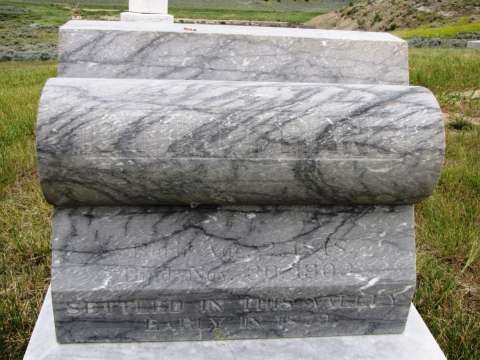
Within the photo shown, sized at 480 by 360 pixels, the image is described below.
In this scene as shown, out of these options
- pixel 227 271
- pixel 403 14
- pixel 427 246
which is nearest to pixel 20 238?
pixel 227 271

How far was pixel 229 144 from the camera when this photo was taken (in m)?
1.58

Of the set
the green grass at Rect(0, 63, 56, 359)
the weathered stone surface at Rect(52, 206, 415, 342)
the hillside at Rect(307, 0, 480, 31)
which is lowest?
the hillside at Rect(307, 0, 480, 31)

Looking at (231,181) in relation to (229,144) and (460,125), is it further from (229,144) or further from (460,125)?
(460,125)

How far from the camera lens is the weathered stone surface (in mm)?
1737

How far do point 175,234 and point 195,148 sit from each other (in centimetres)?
35

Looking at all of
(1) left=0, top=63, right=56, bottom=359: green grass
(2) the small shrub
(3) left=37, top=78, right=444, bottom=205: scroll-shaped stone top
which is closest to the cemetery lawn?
(1) left=0, top=63, right=56, bottom=359: green grass

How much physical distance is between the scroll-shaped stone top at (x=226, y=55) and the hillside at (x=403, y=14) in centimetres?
2519

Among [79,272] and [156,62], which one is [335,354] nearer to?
[79,272]

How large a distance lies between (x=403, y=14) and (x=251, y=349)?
109ft

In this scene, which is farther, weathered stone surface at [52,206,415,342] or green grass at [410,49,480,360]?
green grass at [410,49,480,360]

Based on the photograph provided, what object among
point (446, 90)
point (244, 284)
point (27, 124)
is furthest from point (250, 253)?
point (446, 90)

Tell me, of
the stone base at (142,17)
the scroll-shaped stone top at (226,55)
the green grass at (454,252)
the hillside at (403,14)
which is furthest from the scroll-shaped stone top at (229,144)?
the hillside at (403,14)

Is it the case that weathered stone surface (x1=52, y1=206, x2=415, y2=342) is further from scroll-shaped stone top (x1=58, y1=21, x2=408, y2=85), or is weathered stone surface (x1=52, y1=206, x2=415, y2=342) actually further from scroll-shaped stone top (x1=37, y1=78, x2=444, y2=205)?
scroll-shaped stone top (x1=58, y1=21, x2=408, y2=85)

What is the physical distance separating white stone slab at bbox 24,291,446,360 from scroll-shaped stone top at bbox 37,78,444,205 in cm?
51
